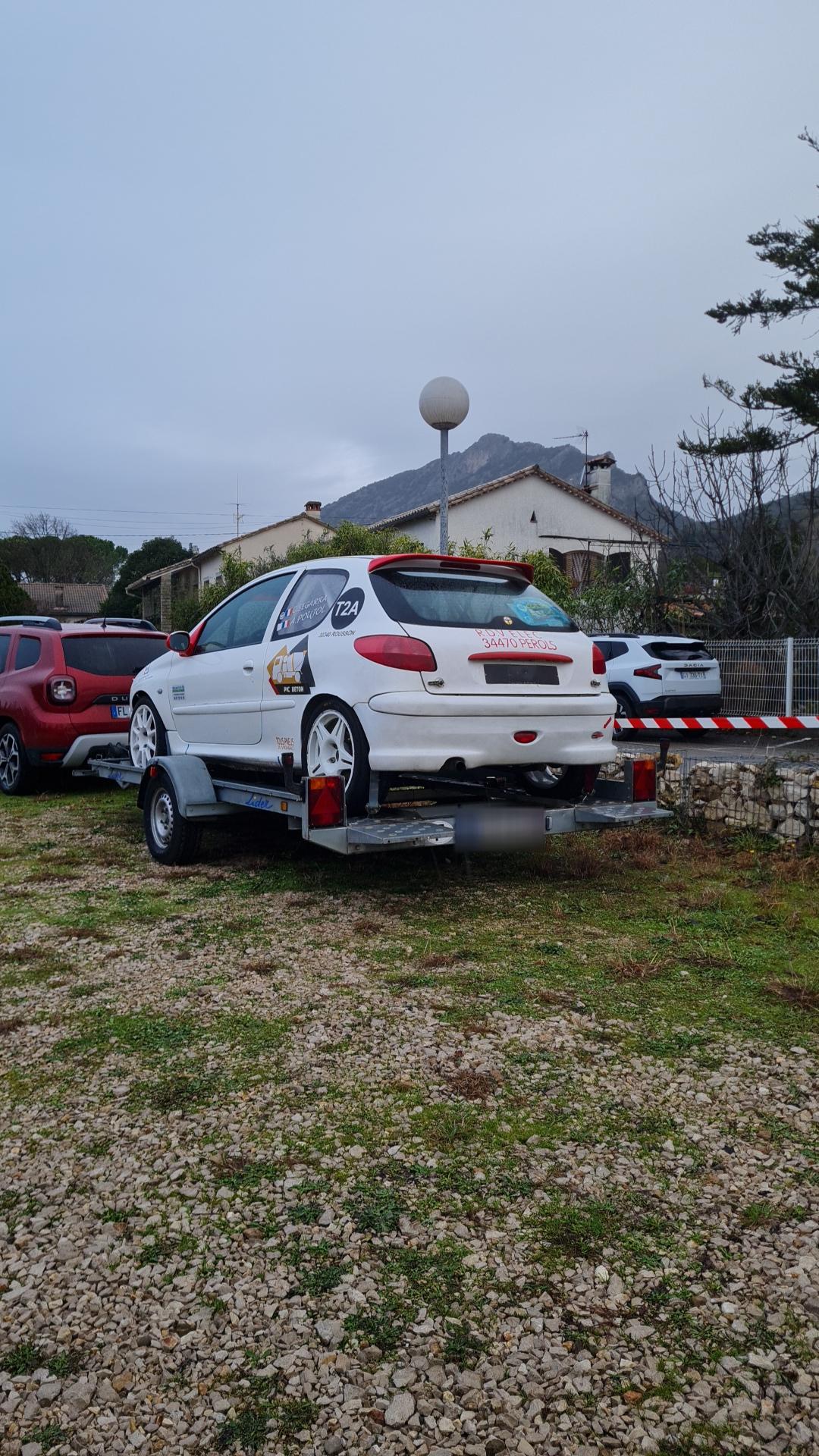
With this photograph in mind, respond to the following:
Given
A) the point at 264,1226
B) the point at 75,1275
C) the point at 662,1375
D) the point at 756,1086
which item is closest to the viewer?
the point at 662,1375

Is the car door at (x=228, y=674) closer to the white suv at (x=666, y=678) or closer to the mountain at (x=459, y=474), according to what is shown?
the white suv at (x=666, y=678)

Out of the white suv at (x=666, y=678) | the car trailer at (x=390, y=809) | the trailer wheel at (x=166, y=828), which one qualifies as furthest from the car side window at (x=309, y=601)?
the white suv at (x=666, y=678)

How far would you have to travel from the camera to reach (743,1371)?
2.07 metres

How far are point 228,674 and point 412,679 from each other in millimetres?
1978

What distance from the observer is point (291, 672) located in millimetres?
5910

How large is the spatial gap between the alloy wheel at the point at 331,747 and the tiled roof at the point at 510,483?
2401 centimetres

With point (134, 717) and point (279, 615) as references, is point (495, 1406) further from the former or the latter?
point (134, 717)

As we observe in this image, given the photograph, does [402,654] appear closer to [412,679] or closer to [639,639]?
[412,679]

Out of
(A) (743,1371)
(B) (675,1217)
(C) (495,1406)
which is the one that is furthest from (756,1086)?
(C) (495,1406)

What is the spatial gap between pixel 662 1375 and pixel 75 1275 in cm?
138

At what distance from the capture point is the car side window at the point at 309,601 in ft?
19.2

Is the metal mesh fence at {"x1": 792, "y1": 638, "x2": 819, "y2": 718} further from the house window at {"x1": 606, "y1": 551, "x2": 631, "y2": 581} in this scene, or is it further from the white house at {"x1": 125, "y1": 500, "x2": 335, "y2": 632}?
the white house at {"x1": 125, "y1": 500, "x2": 335, "y2": 632}

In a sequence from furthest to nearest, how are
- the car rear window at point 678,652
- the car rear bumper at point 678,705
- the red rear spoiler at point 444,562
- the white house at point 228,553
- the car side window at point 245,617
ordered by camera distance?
the white house at point 228,553, the car rear window at point 678,652, the car rear bumper at point 678,705, the car side window at point 245,617, the red rear spoiler at point 444,562

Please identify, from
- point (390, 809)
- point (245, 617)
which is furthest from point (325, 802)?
point (245, 617)
